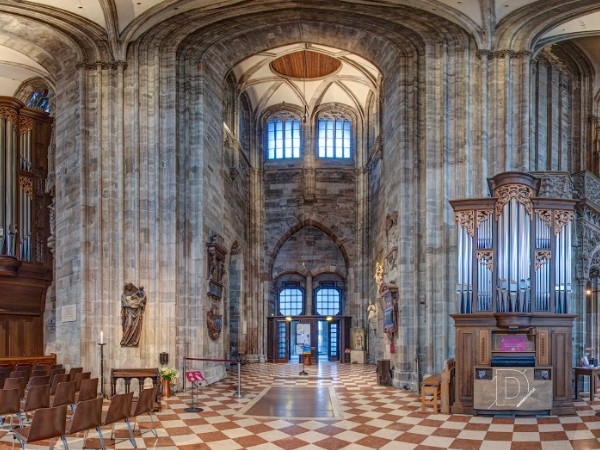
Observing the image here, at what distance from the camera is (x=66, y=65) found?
17359 mm

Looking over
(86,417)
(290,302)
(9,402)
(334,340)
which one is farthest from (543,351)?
(290,302)

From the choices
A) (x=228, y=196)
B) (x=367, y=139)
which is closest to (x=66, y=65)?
(x=228, y=196)

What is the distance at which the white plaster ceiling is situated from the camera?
2442 cm

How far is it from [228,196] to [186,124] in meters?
6.40

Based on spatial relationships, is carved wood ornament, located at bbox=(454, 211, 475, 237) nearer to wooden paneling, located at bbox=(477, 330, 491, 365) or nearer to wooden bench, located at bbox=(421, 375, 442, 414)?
wooden paneling, located at bbox=(477, 330, 491, 365)

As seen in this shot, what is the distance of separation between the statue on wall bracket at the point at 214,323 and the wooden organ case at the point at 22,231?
195 inches

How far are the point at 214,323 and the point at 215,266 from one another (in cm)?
174

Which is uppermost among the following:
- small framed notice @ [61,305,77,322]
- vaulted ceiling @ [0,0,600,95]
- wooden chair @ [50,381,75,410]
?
vaulted ceiling @ [0,0,600,95]

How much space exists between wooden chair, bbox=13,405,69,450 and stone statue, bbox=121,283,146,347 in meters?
7.86

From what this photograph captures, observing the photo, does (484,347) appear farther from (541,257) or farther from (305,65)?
(305,65)

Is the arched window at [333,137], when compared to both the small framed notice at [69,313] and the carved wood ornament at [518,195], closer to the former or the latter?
the small framed notice at [69,313]

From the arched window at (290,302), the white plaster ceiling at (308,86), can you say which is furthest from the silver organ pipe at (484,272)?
the arched window at (290,302)

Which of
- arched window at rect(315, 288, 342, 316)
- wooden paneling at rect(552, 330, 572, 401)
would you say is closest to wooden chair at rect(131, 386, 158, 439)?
wooden paneling at rect(552, 330, 572, 401)

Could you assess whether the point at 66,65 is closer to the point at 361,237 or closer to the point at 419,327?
the point at 419,327
